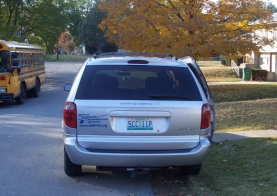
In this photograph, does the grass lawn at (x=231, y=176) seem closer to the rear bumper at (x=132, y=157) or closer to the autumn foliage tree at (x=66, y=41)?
the rear bumper at (x=132, y=157)

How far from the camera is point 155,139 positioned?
18.5ft

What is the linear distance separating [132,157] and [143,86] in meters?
1.17

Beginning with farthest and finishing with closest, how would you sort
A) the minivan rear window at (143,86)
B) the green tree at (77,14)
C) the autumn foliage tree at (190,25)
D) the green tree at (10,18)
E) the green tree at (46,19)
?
the green tree at (77,14) < the green tree at (46,19) < the green tree at (10,18) < the autumn foliage tree at (190,25) < the minivan rear window at (143,86)

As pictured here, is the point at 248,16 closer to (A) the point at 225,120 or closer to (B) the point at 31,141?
(A) the point at 225,120

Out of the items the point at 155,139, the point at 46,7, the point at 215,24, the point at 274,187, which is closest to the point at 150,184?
the point at 155,139

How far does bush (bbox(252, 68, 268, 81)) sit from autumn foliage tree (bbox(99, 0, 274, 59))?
13.5 meters

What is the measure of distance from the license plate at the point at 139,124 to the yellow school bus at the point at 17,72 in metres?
11.7

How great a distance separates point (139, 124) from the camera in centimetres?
563

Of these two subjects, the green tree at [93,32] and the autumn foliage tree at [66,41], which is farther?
Answer: the autumn foliage tree at [66,41]

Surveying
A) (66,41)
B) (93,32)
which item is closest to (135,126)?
(93,32)

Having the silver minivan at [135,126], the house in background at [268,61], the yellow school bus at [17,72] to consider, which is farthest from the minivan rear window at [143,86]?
the house in background at [268,61]

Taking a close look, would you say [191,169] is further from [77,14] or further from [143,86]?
[77,14]

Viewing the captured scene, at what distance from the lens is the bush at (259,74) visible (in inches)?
1314

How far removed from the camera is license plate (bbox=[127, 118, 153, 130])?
5.62m
